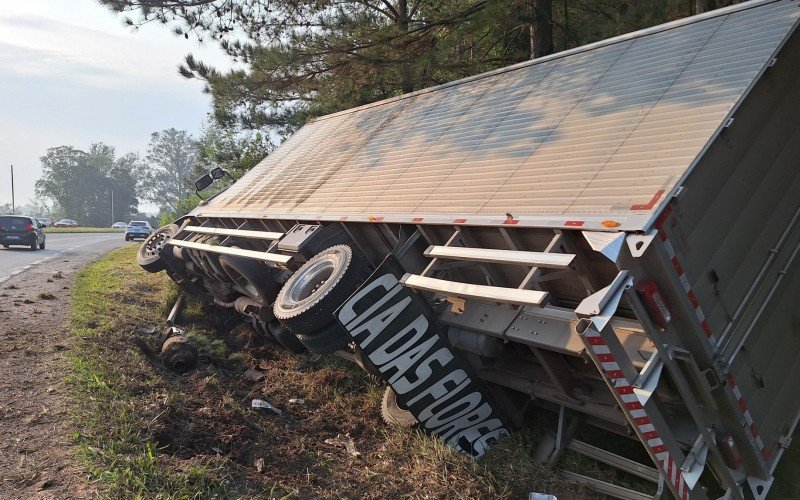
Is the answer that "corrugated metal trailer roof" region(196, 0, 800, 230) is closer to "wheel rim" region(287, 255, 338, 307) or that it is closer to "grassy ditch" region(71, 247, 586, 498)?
"wheel rim" region(287, 255, 338, 307)

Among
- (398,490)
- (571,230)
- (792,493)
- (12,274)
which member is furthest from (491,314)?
(12,274)

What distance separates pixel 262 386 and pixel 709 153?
5.02 meters

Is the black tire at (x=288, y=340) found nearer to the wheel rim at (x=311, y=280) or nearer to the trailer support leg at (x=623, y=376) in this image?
the wheel rim at (x=311, y=280)

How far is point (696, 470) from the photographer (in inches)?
140

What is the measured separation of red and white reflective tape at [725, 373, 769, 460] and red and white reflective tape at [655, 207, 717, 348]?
30 centimetres

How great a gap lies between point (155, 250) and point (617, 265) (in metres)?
10.1

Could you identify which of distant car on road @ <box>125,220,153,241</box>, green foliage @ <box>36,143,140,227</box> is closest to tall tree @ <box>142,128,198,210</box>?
green foliage @ <box>36,143,140,227</box>

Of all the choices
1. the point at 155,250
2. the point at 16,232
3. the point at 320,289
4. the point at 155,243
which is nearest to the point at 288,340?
the point at 320,289

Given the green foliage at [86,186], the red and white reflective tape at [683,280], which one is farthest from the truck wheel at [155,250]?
the green foliage at [86,186]

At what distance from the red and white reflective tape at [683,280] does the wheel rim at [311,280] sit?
10.1ft

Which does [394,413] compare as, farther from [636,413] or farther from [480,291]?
[636,413]

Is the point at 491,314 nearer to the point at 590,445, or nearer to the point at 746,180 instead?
the point at 590,445

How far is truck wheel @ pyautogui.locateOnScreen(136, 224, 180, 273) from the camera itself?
11.2m

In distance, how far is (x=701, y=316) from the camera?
362 centimetres
